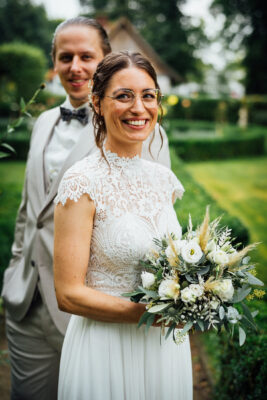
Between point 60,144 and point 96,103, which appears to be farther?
point 60,144

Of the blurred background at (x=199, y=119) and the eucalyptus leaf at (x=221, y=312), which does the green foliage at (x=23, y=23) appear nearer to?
the blurred background at (x=199, y=119)

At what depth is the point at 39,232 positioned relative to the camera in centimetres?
252

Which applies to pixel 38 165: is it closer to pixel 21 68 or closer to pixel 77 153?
pixel 77 153

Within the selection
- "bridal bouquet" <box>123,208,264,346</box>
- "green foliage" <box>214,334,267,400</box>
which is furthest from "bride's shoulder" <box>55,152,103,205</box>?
"green foliage" <box>214,334,267,400</box>

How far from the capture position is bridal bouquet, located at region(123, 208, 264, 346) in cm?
158

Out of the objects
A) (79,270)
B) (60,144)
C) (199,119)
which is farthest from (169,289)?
(199,119)

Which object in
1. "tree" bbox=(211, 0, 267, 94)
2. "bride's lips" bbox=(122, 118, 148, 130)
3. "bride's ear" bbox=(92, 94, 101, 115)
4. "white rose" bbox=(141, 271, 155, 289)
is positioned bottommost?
"white rose" bbox=(141, 271, 155, 289)

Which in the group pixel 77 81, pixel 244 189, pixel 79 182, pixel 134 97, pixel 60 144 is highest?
pixel 244 189

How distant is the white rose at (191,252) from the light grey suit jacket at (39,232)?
102 centimetres

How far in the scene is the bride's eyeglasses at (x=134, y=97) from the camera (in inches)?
72.6

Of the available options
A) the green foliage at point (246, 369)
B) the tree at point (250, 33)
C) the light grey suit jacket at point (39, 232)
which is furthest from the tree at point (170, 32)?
the green foliage at point (246, 369)

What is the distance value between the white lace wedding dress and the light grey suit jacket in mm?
504

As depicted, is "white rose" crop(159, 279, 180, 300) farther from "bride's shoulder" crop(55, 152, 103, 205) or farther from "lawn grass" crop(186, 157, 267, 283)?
"lawn grass" crop(186, 157, 267, 283)

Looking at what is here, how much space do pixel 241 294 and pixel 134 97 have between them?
109 cm
